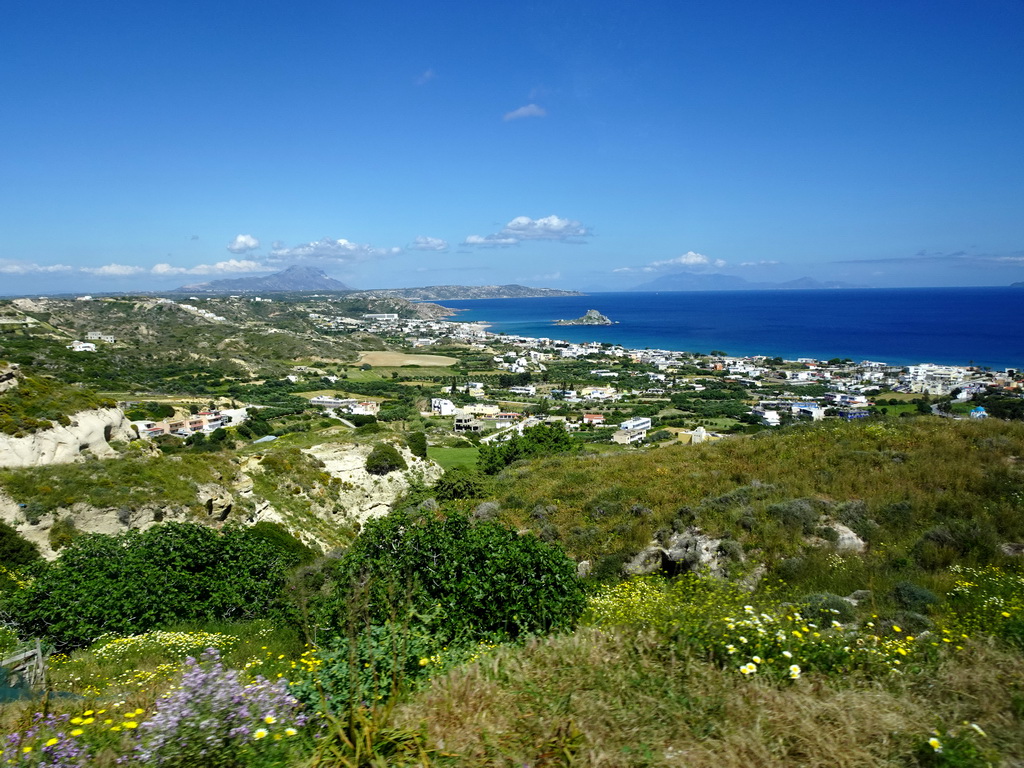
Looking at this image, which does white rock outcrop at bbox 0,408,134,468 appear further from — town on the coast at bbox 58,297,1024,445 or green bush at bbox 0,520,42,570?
town on the coast at bbox 58,297,1024,445

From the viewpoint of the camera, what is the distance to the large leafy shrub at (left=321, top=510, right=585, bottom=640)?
563 centimetres

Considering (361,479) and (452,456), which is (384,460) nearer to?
(361,479)

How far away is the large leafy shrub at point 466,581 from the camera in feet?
18.5

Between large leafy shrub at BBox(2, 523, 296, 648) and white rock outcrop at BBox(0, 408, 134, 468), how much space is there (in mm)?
11344

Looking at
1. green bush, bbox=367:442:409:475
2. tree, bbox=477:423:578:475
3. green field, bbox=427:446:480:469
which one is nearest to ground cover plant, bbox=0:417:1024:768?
green bush, bbox=367:442:409:475

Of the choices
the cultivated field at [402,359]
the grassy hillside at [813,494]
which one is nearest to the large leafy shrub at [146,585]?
the grassy hillside at [813,494]

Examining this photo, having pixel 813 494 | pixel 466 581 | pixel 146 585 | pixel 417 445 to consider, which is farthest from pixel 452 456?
pixel 466 581

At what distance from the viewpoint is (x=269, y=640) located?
21.8 ft

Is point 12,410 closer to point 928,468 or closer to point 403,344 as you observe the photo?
point 928,468

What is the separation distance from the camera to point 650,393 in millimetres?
83250

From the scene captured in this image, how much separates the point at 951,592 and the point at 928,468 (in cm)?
570

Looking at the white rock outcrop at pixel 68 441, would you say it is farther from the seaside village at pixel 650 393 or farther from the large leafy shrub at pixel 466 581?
the seaside village at pixel 650 393

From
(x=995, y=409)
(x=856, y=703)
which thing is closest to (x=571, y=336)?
(x=995, y=409)

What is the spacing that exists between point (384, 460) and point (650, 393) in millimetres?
65158
